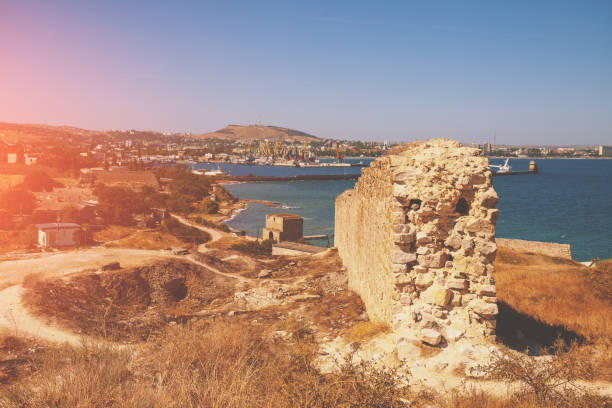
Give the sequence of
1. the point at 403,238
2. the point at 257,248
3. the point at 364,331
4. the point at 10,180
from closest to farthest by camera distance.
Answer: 1. the point at 403,238
2. the point at 364,331
3. the point at 257,248
4. the point at 10,180

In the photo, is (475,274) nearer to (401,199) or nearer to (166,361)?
(401,199)

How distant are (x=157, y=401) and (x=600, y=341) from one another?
608cm

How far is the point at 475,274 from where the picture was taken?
17.4 feet

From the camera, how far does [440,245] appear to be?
5559 millimetres

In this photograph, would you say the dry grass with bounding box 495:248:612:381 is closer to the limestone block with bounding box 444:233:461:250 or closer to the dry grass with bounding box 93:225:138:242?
the limestone block with bounding box 444:233:461:250

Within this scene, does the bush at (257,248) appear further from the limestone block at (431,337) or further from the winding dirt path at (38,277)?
the limestone block at (431,337)

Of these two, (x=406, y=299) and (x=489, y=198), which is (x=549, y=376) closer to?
(x=406, y=299)

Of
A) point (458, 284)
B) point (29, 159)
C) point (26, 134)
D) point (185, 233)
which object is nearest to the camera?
point (458, 284)

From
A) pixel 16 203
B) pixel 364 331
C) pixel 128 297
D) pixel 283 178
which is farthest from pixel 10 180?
pixel 283 178

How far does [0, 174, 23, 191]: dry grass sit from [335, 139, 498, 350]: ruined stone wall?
41830 millimetres

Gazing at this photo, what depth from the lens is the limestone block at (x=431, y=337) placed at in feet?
16.5

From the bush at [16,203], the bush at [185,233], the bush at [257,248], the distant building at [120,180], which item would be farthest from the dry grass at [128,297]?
the distant building at [120,180]

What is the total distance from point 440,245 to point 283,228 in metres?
21.7

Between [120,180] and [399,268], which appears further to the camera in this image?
[120,180]
